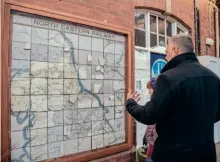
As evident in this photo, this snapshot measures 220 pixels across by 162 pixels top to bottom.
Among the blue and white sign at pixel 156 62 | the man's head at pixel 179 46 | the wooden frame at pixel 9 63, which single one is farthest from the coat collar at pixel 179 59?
the blue and white sign at pixel 156 62

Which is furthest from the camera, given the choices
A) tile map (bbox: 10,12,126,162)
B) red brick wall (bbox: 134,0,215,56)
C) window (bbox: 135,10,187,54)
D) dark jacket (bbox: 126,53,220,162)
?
red brick wall (bbox: 134,0,215,56)

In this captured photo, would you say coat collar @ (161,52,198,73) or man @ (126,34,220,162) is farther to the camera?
coat collar @ (161,52,198,73)

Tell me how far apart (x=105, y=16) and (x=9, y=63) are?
2102 mm

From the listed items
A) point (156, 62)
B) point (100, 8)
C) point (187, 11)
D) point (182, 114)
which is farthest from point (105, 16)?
point (187, 11)

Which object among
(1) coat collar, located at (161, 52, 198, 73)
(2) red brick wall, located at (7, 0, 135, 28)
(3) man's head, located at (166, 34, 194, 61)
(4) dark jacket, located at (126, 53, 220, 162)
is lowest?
(4) dark jacket, located at (126, 53, 220, 162)

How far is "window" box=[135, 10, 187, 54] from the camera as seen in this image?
6.75 meters

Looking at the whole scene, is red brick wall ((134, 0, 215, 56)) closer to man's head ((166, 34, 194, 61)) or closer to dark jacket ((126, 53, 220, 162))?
man's head ((166, 34, 194, 61))

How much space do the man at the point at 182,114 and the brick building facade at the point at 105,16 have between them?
2.12m

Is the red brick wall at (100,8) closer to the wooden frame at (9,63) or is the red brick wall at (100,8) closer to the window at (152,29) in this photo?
the wooden frame at (9,63)

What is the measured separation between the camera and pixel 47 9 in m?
4.48

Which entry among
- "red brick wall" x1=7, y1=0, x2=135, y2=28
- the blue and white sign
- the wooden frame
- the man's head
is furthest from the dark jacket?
the blue and white sign

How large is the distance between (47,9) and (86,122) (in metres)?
1.89

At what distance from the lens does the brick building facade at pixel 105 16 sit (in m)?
3.96

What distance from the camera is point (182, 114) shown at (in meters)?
2.49
